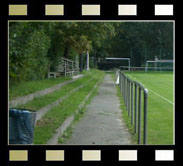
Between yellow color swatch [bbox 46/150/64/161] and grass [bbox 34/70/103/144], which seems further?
grass [bbox 34/70/103/144]

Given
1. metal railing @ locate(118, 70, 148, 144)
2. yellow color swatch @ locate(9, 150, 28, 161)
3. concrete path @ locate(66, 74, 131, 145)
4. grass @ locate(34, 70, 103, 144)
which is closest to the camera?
yellow color swatch @ locate(9, 150, 28, 161)

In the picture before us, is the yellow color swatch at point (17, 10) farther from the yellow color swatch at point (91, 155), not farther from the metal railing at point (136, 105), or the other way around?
the metal railing at point (136, 105)

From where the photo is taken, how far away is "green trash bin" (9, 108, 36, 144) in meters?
4.57

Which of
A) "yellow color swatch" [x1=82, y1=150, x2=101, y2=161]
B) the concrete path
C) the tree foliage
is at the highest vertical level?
the tree foliage

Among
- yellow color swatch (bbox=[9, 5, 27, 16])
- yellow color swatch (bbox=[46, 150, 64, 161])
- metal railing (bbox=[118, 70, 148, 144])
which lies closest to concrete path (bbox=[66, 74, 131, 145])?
metal railing (bbox=[118, 70, 148, 144])

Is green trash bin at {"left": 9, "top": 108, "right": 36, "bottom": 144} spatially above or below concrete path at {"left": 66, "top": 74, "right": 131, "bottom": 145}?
above

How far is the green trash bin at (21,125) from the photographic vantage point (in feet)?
15.0

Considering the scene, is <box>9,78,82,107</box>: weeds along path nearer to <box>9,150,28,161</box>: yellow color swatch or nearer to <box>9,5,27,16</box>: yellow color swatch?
<box>9,150,28,161</box>: yellow color swatch

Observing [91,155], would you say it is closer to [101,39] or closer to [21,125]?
[21,125]

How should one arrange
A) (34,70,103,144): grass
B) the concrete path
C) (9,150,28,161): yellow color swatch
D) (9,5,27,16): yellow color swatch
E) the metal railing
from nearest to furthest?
(9,5,27,16): yellow color swatch, (9,150,28,161): yellow color swatch, the metal railing, (34,70,103,144): grass, the concrete path

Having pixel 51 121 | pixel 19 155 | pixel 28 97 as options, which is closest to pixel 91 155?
pixel 19 155

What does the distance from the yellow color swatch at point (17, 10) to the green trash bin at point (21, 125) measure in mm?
1531

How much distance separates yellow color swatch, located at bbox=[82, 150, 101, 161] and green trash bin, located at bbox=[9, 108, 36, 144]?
132 cm

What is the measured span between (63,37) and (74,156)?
1548cm
